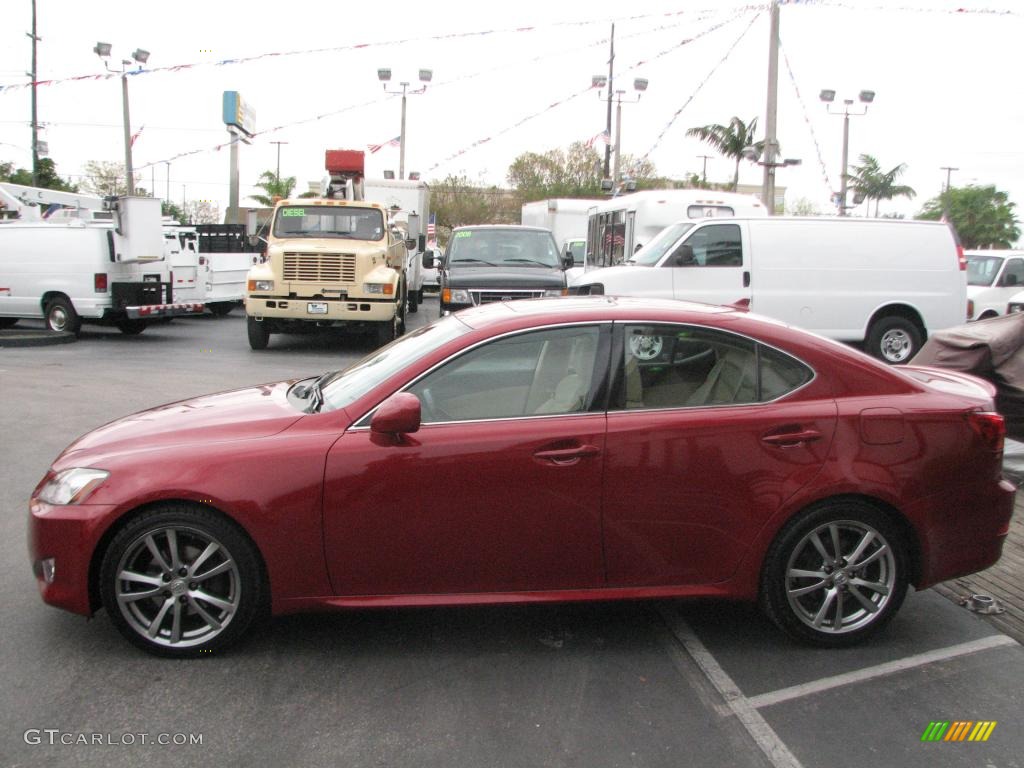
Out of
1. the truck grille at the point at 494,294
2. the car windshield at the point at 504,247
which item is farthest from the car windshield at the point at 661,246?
the car windshield at the point at 504,247

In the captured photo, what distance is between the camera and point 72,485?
13.6ft

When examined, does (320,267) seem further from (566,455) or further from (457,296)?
(566,455)

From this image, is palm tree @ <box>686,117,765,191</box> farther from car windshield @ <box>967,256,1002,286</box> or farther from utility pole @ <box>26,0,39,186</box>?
utility pole @ <box>26,0,39,186</box>

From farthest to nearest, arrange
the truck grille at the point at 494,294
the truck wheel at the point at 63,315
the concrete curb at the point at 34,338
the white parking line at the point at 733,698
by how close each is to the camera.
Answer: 1. the truck wheel at the point at 63,315
2. the concrete curb at the point at 34,338
3. the truck grille at the point at 494,294
4. the white parking line at the point at 733,698

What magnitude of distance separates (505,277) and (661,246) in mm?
2459

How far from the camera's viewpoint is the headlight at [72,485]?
408 centimetres

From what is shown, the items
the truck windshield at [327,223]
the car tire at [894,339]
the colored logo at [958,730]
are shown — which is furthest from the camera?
the truck windshield at [327,223]

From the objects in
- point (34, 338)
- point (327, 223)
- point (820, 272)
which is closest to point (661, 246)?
point (820, 272)

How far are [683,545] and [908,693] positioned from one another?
1.06 meters

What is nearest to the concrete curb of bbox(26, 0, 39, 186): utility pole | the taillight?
the taillight

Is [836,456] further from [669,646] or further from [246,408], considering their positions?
[246,408]

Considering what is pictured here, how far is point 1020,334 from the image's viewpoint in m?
7.55

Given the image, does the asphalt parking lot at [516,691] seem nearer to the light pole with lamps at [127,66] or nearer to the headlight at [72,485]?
the headlight at [72,485]

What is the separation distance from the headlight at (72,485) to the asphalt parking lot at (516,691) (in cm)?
67
